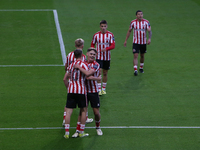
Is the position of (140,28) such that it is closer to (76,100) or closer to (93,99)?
(93,99)

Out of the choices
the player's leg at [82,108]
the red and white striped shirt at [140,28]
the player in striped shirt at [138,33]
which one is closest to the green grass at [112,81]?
the player's leg at [82,108]

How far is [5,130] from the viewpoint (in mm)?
9305

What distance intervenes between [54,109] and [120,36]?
28.3ft

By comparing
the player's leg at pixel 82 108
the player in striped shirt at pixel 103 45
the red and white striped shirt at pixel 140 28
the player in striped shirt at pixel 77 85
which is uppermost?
the red and white striped shirt at pixel 140 28

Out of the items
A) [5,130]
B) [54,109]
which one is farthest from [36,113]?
[5,130]

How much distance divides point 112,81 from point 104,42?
1.89 metres

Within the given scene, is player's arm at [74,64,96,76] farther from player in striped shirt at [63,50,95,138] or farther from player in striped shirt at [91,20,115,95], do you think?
player in striped shirt at [91,20,115,95]

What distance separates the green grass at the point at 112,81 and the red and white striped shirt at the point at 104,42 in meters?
1.25

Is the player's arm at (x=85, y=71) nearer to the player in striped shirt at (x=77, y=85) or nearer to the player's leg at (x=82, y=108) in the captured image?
the player in striped shirt at (x=77, y=85)

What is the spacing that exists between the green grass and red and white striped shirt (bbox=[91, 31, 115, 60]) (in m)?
1.25

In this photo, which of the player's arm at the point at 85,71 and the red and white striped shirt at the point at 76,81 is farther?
the red and white striped shirt at the point at 76,81

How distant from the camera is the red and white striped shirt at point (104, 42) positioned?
38.6 ft

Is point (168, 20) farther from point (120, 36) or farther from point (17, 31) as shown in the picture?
point (17, 31)

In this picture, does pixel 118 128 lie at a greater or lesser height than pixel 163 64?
lesser
